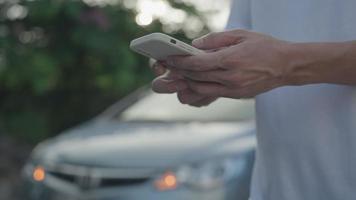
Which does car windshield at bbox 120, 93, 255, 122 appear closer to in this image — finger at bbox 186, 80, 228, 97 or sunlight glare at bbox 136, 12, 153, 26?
sunlight glare at bbox 136, 12, 153, 26

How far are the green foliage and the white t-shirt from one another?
5.86 m

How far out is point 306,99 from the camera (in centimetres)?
179

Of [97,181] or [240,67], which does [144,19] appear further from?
[240,67]

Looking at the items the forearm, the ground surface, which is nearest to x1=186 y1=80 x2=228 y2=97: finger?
the forearm

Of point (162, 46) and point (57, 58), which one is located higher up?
point (162, 46)

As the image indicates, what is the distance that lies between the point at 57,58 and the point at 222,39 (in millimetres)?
6348

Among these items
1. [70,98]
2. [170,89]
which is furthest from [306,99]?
[70,98]

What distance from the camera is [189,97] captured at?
1818mm

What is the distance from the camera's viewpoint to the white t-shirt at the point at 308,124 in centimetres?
174

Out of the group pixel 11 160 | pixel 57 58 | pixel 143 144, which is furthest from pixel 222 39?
pixel 11 160

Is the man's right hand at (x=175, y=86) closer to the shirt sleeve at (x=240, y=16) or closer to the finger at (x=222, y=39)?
the finger at (x=222, y=39)

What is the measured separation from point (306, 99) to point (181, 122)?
3.65m

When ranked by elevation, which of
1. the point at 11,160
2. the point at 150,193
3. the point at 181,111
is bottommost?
the point at 11,160

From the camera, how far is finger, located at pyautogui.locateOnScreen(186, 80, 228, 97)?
164 cm
